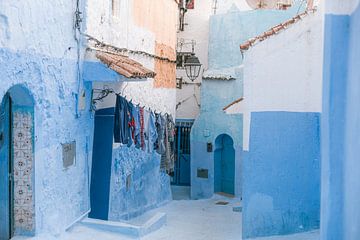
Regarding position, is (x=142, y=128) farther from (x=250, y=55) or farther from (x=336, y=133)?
(x=336, y=133)

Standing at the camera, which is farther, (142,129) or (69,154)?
(142,129)

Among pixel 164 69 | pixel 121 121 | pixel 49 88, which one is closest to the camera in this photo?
pixel 49 88

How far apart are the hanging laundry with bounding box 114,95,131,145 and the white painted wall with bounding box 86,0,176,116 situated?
0.48 meters

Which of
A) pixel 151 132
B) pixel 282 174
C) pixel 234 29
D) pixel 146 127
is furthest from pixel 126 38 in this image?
pixel 234 29

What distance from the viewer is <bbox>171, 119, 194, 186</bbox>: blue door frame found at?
68.2 feet

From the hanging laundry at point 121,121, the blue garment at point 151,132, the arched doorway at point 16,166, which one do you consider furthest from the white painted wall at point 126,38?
the arched doorway at point 16,166

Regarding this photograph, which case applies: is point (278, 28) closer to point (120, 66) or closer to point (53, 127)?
point (120, 66)

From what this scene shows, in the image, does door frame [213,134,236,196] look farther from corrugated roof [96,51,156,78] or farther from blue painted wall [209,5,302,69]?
corrugated roof [96,51,156,78]

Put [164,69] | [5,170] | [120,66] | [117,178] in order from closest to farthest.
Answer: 1. [5,170]
2. [120,66]
3. [117,178]
4. [164,69]

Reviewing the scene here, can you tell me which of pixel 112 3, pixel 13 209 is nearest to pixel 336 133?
pixel 13 209

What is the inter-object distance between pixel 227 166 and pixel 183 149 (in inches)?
86.2

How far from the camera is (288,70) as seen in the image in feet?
33.0

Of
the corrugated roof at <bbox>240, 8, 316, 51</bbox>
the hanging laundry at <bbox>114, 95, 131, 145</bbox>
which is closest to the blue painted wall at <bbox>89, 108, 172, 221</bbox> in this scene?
the hanging laundry at <bbox>114, 95, 131, 145</bbox>

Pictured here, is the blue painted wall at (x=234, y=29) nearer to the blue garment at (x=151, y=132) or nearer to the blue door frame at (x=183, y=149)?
the blue door frame at (x=183, y=149)
